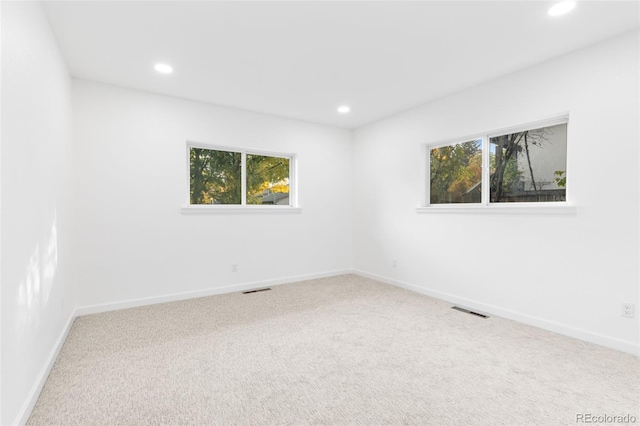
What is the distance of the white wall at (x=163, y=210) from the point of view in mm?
3229

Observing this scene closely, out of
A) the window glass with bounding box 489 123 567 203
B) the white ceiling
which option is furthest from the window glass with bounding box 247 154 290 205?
the window glass with bounding box 489 123 567 203

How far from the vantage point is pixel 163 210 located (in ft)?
11.9

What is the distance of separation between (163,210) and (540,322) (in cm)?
409

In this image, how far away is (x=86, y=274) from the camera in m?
3.21

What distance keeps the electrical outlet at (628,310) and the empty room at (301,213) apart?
15 mm

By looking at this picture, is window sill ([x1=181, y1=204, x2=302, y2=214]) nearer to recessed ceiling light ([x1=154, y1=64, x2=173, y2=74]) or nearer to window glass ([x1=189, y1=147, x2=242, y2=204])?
window glass ([x1=189, y1=147, x2=242, y2=204])

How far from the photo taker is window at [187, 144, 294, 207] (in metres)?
3.99

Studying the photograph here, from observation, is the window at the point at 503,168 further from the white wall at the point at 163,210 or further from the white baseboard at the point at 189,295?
the white baseboard at the point at 189,295

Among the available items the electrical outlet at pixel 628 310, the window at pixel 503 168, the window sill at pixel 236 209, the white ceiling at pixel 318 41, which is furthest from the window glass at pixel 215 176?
the electrical outlet at pixel 628 310

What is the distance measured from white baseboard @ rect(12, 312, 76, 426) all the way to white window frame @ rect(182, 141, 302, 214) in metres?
1.72

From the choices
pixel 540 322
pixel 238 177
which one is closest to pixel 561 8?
pixel 540 322

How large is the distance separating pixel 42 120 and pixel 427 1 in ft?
8.78

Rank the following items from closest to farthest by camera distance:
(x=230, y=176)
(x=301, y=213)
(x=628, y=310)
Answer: (x=628, y=310) < (x=230, y=176) < (x=301, y=213)

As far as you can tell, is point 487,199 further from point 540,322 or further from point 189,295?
point 189,295
